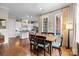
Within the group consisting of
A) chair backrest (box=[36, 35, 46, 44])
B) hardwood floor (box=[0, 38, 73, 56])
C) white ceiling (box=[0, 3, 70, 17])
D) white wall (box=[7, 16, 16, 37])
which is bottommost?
hardwood floor (box=[0, 38, 73, 56])

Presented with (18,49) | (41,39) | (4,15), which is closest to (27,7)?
(4,15)

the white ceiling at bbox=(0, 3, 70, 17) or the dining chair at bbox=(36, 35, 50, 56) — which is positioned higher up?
the white ceiling at bbox=(0, 3, 70, 17)

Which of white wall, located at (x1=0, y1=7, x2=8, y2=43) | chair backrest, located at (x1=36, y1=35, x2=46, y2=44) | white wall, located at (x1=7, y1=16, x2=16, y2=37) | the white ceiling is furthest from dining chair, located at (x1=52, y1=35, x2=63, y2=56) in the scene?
white wall, located at (x1=0, y1=7, x2=8, y2=43)

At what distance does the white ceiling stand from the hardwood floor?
57 centimetres

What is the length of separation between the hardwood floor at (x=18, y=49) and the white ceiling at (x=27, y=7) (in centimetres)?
57

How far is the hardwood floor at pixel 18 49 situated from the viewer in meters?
2.44

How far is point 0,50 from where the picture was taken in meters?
2.45

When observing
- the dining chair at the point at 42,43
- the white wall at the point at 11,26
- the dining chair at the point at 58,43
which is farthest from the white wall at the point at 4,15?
the dining chair at the point at 58,43

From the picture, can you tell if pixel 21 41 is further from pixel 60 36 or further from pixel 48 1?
pixel 48 1

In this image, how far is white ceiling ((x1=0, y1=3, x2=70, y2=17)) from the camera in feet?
7.97

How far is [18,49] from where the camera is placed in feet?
8.10

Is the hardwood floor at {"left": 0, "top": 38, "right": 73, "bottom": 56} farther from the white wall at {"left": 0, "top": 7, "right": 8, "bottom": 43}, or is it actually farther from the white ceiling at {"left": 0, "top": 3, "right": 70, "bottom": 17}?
the white ceiling at {"left": 0, "top": 3, "right": 70, "bottom": 17}

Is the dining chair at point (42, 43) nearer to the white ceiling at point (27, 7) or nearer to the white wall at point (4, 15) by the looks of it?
the white ceiling at point (27, 7)

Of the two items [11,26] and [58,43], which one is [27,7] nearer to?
[11,26]
